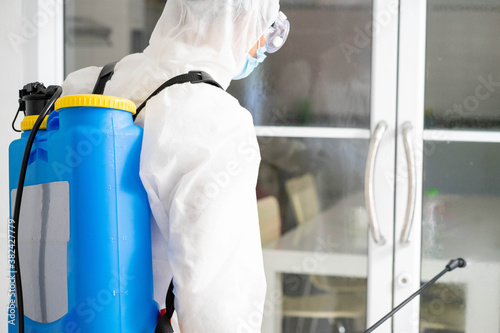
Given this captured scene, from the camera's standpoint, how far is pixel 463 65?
1529mm

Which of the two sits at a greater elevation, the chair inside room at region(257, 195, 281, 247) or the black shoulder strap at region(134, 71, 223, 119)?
the black shoulder strap at region(134, 71, 223, 119)

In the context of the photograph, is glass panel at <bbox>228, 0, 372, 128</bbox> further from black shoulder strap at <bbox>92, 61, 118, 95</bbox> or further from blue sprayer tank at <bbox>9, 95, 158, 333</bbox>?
blue sprayer tank at <bbox>9, 95, 158, 333</bbox>

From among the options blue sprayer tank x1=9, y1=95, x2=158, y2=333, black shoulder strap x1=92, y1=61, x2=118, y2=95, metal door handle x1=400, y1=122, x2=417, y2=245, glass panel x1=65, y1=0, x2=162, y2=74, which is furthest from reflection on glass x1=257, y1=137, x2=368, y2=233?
blue sprayer tank x1=9, y1=95, x2=158, y2=333

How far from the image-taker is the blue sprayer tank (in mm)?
710

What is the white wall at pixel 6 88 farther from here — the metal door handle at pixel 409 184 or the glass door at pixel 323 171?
the metal door handle at pixel 409 184

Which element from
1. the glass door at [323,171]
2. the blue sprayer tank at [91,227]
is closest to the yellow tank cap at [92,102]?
the blue sprayer tank at [91,227]

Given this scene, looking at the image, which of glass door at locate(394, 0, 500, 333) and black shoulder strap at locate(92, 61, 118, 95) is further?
glass door at locate(394, 0, 500, 333)

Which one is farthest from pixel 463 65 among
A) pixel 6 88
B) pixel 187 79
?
pixel 6 88

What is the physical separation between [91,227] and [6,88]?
3.55 feet

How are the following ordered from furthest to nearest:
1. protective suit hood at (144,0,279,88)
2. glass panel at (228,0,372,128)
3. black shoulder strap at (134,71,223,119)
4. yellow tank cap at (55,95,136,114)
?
glass panel at (228,0,372,128)
protective suit hood at (144,0,279,88)
black shoulder strap at (134,71,223,119)
yellow tank cap at (55,95,136,114)

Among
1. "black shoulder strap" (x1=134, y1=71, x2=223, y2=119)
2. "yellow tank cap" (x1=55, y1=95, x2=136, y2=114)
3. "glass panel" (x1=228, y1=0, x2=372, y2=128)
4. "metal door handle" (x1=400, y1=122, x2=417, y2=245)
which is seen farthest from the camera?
"glass panel" (x1=228, y1=0, x2=372, y2=128)

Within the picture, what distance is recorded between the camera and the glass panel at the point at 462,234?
153 cm

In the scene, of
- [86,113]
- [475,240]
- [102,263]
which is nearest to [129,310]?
[102,263]

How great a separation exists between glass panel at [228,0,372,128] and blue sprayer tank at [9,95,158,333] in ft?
2.91
